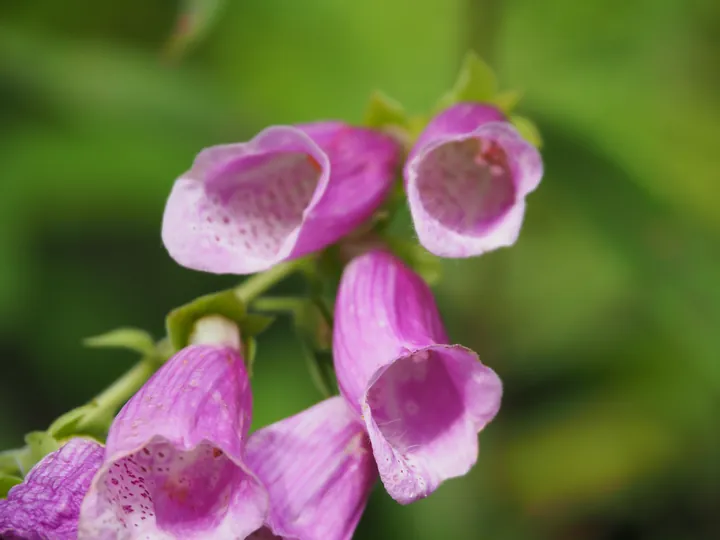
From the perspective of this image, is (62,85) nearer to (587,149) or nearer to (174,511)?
(587,149)

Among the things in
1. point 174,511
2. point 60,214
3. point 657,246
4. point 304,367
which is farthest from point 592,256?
point 174,511

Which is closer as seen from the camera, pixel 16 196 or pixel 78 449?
pixel 78 449

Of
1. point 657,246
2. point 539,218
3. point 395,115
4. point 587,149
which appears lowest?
point 539,218

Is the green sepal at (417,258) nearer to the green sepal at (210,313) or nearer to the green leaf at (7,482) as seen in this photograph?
the green sepal at (210,313)

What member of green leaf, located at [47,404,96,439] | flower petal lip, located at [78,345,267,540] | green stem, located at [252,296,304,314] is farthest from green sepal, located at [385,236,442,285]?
green leaf, located at [47,404,96,439]

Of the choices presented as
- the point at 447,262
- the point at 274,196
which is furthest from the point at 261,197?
the point at 447,262

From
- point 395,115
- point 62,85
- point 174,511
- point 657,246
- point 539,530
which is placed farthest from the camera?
point 62,85

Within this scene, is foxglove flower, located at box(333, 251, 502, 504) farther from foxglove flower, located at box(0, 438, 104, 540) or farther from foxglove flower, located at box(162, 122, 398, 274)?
foxglove flower, located at box(0, 438, 104, 540)

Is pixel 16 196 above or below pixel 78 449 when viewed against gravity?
below
